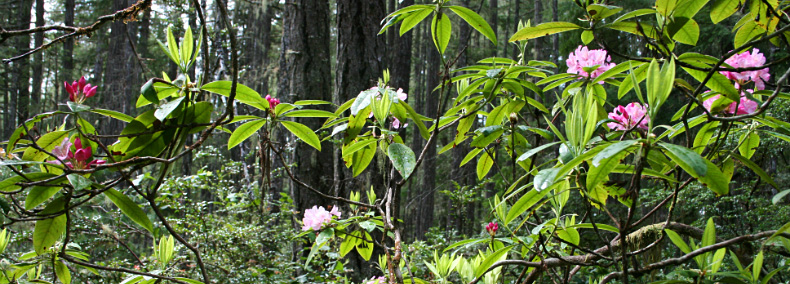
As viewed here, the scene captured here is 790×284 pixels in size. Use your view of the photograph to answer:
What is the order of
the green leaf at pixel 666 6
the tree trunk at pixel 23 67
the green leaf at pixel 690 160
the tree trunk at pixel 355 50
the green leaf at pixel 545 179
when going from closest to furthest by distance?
the green leaf at pixel 690 160 → the green leaf at pixel 545 179 → the green leaf at pixel 666 6 → the tree trunk at pixel 355 50 → the tree trunk at pixel 23 67

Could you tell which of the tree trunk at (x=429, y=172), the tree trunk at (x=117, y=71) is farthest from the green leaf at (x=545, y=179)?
the tree trunk at (x=117, y=71)

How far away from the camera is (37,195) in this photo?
3.23 feet

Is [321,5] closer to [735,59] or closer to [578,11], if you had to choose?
[735,59]

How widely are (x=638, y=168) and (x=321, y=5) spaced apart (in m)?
4.10

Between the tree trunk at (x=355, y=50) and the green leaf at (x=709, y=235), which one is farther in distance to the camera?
the tree trunk at (x=355, y=50)

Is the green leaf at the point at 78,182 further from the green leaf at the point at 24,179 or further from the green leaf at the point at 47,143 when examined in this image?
the green leaf at the point at 47,143

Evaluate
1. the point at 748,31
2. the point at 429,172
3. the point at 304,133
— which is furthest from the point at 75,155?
the point at 429,172

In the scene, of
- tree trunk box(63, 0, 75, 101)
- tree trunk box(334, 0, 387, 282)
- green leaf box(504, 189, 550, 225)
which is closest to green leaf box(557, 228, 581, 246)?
green leaf box(504, 189, 550, 225)

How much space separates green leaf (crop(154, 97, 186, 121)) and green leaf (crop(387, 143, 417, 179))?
0.49 metres

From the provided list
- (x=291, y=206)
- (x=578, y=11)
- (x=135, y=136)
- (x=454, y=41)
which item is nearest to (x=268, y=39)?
(x=454, y=41)

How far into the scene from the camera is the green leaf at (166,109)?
36.6 inches

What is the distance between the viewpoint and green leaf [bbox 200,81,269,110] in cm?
106

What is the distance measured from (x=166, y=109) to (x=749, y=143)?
1.48m

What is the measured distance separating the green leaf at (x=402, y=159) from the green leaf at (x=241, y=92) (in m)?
0.35
